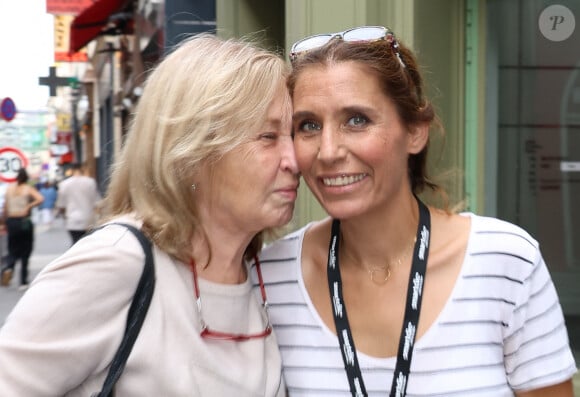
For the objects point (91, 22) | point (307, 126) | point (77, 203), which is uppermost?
point (91, 22)

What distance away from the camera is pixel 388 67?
2535 mm

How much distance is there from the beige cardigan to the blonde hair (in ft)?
0.47

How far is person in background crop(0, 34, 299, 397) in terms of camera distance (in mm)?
2162

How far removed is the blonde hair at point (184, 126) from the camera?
2.38m

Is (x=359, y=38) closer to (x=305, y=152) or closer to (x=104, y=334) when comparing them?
(x=305, y=152)

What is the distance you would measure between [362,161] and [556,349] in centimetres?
76

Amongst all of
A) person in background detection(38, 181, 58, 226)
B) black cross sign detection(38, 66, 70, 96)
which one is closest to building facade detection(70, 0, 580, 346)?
black cross sign detection(38, 66, 70, 96)

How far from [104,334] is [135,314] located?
9 cm

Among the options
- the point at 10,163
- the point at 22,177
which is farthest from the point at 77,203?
the point at 10,163

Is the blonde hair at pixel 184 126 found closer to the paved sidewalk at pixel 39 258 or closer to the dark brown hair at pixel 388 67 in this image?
the dark brown hair at pixel 388 67

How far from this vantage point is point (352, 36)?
258 cm

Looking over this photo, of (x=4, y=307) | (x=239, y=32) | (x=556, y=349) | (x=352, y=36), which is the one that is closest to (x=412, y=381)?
(x=556, y=349)

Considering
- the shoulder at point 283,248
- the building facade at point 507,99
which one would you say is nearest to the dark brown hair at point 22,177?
the building facade at point 507,99

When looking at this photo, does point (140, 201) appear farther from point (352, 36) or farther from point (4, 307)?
point (4, 307)
